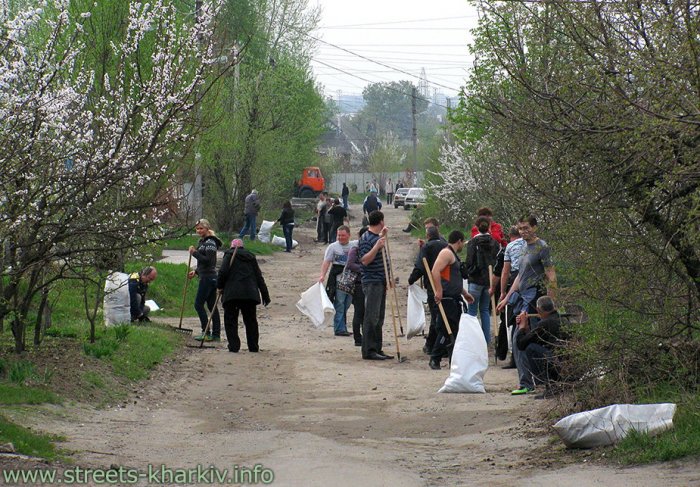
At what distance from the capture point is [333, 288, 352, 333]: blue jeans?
1780cm

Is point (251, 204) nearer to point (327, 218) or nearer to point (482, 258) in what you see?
point (327, 218)

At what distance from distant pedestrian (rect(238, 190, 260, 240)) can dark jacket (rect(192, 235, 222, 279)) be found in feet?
55.1

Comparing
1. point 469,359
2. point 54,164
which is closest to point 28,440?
point 54,164

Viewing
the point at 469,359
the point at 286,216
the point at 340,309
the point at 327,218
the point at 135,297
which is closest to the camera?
the point at 469,359

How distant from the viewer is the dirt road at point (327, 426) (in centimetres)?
811

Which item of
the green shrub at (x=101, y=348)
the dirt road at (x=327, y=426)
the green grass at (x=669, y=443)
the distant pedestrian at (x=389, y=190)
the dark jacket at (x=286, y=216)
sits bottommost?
the dirt road at (x=327, y=426)

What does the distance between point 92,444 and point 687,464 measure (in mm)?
4722

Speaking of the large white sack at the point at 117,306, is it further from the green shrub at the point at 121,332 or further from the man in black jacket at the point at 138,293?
the green shrub at the point at 121,332

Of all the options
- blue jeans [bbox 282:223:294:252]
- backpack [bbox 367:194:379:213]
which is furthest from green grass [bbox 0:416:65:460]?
backpack [bbox 367:194:379:213]

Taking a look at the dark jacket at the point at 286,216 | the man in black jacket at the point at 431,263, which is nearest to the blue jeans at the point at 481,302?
the man in black jacket at the point at 431,263

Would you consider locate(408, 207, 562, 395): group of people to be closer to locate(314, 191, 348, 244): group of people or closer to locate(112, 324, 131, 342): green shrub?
locate(112, 324, 131, 342): green shrub

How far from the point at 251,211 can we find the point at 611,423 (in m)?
26.6

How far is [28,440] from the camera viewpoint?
28.1 ft

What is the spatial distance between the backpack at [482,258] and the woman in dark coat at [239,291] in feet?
10.2
